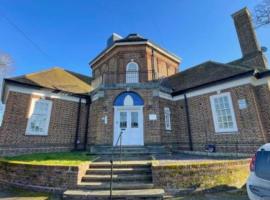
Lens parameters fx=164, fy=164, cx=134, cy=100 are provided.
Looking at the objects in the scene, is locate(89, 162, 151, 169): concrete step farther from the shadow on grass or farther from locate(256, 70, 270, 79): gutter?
locate(256, 70, 270, 79): gutter

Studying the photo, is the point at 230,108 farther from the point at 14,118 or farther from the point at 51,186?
the point at 14,118

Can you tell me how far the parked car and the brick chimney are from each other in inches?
385

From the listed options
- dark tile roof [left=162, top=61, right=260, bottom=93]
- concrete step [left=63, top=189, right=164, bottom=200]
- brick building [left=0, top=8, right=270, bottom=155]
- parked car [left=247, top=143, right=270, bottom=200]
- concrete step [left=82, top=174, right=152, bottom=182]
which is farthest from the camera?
dark tile roof [left=162, top=61, right=260, bottom=93]

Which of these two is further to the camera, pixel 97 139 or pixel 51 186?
pixel 97 139

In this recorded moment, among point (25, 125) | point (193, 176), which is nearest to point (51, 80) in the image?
point (25, 125)

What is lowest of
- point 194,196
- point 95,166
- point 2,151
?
point 194,196

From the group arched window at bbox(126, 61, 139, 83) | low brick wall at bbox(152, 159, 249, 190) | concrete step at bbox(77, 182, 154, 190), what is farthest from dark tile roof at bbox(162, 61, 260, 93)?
concrete step at bbox(77, 182, 154, 190)

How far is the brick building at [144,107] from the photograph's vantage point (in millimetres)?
9195

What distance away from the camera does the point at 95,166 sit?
646 cm

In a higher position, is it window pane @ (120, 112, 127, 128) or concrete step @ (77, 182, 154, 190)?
window pane @ (120, 112, 127, 128)

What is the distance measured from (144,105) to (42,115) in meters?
6.65

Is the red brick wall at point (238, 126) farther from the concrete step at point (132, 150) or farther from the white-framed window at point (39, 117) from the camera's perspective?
the white-framed window at point (39, 117)

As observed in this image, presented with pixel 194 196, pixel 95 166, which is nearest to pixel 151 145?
pixel 95 166

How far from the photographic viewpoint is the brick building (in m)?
9.20
